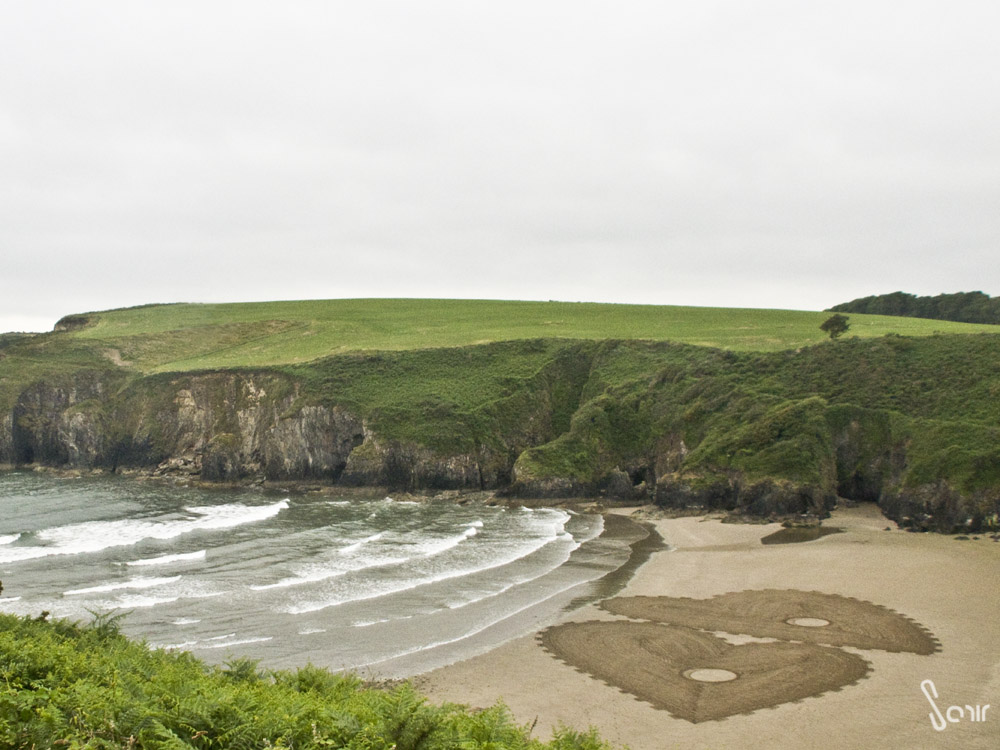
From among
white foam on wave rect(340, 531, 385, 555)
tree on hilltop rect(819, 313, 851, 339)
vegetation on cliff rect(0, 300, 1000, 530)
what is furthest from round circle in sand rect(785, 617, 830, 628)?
tree on hilltop rect(819, 313, 851, 339)

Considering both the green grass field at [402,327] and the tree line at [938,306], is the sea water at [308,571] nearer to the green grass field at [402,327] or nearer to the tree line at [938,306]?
the green grass field at [402,327]

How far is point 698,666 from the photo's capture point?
2400 centimetres

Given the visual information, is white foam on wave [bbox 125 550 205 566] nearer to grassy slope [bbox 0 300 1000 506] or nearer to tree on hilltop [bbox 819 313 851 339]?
grassy slope [bbox 0 300 1000 506]

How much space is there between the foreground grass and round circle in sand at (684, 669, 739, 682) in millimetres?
11811

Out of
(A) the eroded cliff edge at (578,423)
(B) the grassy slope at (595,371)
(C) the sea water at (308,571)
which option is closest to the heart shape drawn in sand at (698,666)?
(C) the sea water at (308,571)

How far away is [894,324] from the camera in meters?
77.8

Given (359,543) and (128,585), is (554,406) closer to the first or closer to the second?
(359,543)

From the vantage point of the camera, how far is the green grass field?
8194cm

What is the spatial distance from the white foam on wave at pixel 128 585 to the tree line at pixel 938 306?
96993 mm

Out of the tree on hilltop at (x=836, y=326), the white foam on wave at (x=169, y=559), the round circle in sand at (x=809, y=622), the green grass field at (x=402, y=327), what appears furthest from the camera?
the green grass field at (x=402, y=327)

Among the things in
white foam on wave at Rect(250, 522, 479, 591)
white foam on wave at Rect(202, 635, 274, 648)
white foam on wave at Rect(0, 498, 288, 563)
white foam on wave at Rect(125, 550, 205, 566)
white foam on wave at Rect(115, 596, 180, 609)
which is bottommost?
white foam on wave at Rect(0, 498, 288, 563)

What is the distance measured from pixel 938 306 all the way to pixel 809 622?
96367 mm

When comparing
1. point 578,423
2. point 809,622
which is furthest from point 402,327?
point 809,622

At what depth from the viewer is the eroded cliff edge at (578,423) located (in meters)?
52.6
